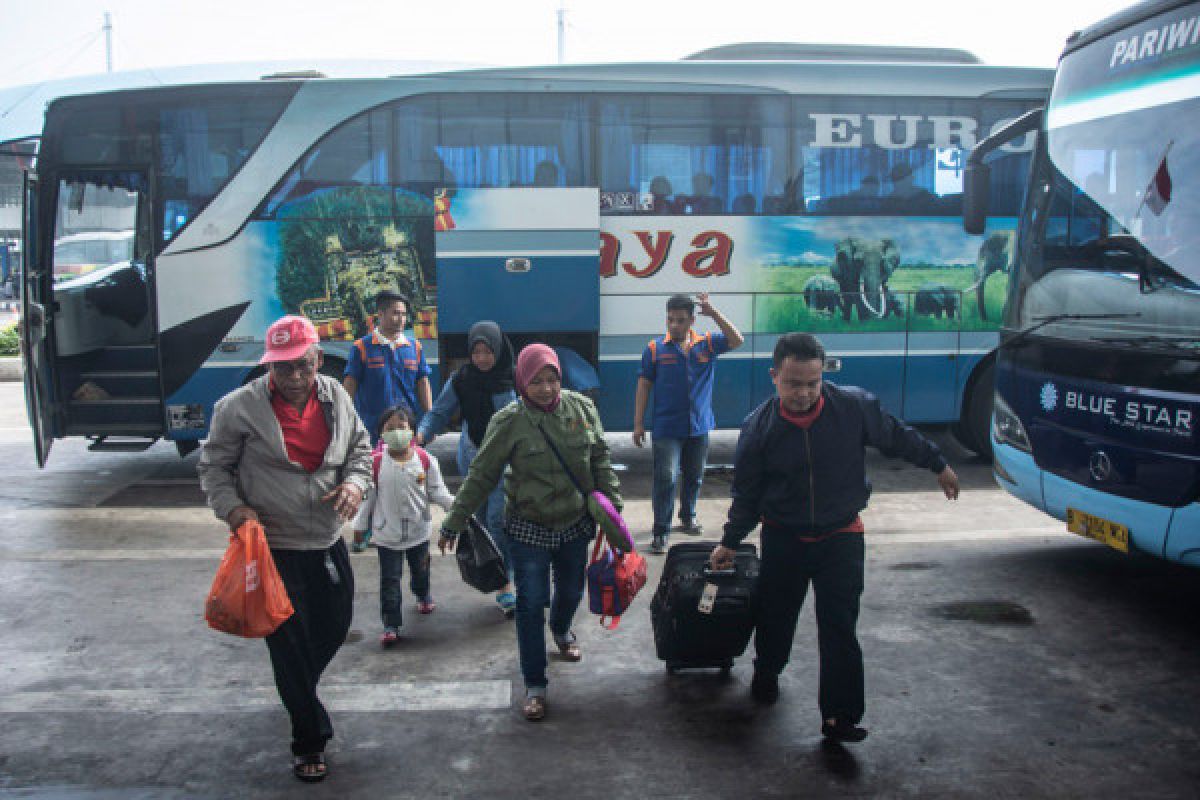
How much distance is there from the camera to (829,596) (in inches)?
155

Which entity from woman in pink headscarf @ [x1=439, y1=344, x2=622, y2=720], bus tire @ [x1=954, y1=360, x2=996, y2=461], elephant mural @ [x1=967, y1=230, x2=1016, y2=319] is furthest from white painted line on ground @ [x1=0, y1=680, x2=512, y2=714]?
elephant mural @ [x1=967, y1=230, x2=1016, y2=319]

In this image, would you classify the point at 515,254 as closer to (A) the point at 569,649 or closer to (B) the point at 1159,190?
(A) the point at 569,649

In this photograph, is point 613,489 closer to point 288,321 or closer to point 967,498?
point 288,321

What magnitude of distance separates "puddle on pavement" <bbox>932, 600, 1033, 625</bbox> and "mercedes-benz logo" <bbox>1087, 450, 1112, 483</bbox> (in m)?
0.86

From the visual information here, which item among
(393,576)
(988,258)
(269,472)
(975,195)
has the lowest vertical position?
(393,576)

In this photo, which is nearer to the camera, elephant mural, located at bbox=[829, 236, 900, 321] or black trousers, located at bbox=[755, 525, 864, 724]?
black trousers, located at bbox=[755, 525, 864, 724]

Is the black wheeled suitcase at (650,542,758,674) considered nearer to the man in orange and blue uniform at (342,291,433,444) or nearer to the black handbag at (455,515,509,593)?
the black handbag at (455,515,509,593)

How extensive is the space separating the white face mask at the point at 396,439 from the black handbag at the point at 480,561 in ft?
2.22

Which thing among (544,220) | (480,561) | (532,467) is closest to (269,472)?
(532,467)

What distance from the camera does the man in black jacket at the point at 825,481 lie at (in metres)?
3.88

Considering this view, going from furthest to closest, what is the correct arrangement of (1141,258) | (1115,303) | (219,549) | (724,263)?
(724,263) < (219,549) < (1115,303) < (1141,258)

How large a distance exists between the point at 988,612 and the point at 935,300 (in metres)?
4.48

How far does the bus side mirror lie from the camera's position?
291 inches

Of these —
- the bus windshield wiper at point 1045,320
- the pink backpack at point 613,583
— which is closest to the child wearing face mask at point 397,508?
the pink backpack at point 613,583
